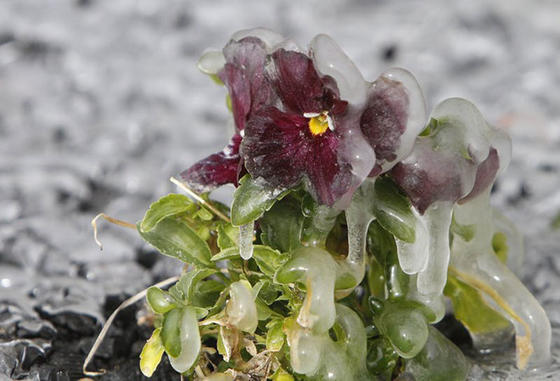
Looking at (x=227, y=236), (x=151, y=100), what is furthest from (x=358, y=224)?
(x=151, y=100)

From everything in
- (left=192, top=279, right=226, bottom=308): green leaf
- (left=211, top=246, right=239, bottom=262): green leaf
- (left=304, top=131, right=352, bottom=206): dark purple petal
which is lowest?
(left=192, top=279, right=226, bottom=308): green leaf

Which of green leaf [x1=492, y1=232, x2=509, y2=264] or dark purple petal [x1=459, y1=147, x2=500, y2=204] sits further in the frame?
green leaf [x1=492, y1=232, x2=509, y2=264]

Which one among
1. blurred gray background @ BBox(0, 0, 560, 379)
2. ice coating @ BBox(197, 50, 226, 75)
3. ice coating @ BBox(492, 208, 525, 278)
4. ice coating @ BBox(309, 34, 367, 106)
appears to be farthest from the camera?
blurred gray background @ BBox(0, 0, 560, 379)

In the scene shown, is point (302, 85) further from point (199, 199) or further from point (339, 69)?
point (199, 199)

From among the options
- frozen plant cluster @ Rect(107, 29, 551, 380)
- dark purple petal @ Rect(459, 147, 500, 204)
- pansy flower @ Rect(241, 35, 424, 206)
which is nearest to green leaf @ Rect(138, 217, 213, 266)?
frozen plant cluster @ Rect(107, 29, 551, 380)

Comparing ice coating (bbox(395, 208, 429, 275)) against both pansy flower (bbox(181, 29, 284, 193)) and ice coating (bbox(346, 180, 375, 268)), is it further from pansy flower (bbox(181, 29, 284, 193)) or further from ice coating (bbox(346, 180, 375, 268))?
pansy flower (bbox(181, 29, 284, 193))
